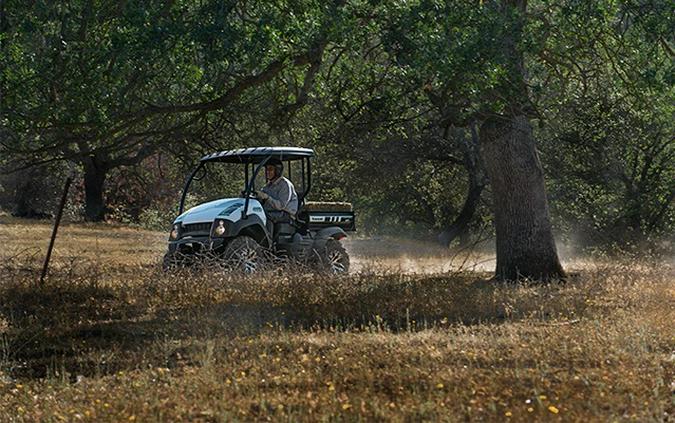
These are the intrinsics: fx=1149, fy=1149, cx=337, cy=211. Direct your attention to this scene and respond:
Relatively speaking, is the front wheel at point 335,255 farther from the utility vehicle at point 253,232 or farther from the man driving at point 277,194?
the man driving at point 277,194

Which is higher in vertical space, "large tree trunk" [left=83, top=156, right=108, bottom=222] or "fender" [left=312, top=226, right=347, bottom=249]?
"large tree trunk" [left=83, top=156, right=108, bottom=222]

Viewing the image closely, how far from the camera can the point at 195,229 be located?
55.6ft

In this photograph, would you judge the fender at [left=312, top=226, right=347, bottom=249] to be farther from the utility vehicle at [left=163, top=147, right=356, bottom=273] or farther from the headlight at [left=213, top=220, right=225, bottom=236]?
the headlight at [left=213, top=220, right=225, bottom=236]

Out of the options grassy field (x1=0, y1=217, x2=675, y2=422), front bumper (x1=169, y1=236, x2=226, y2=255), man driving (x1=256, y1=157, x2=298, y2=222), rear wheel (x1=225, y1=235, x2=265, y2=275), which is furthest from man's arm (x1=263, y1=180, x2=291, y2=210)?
grassy field (x1=0, y1=217, x2=675, y2=422)

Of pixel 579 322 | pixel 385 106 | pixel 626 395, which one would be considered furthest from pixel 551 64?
pixel 626 395

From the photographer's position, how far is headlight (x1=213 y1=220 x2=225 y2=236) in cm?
1636

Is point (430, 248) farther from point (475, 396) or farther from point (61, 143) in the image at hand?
point (475, 396)

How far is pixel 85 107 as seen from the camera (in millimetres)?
15328

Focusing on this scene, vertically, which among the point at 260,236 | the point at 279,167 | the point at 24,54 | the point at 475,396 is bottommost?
the point at 475,396

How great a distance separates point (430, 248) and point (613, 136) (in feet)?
20.1

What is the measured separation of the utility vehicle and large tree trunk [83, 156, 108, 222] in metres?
23.6

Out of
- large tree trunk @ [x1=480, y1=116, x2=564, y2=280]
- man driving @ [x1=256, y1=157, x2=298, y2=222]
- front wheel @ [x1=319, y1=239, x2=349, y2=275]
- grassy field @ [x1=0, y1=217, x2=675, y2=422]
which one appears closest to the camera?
grassy field @ [x1=0, y1=217, x2=675, y2=422]

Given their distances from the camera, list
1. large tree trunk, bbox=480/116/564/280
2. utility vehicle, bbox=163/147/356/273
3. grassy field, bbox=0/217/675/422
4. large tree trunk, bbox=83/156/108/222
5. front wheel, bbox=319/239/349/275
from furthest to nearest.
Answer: large tree trunk, bbox=83/156/108/222, front wheel, bbox=319/239/349/275, large tree trunk, bbox=480/116/564/280, utility vehicle, bbox=163/147/356/273, grassy field, bbox=0/217/675/422

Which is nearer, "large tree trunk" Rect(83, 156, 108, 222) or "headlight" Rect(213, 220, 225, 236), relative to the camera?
"headlight" Rect(213, 220, 225, 236)
